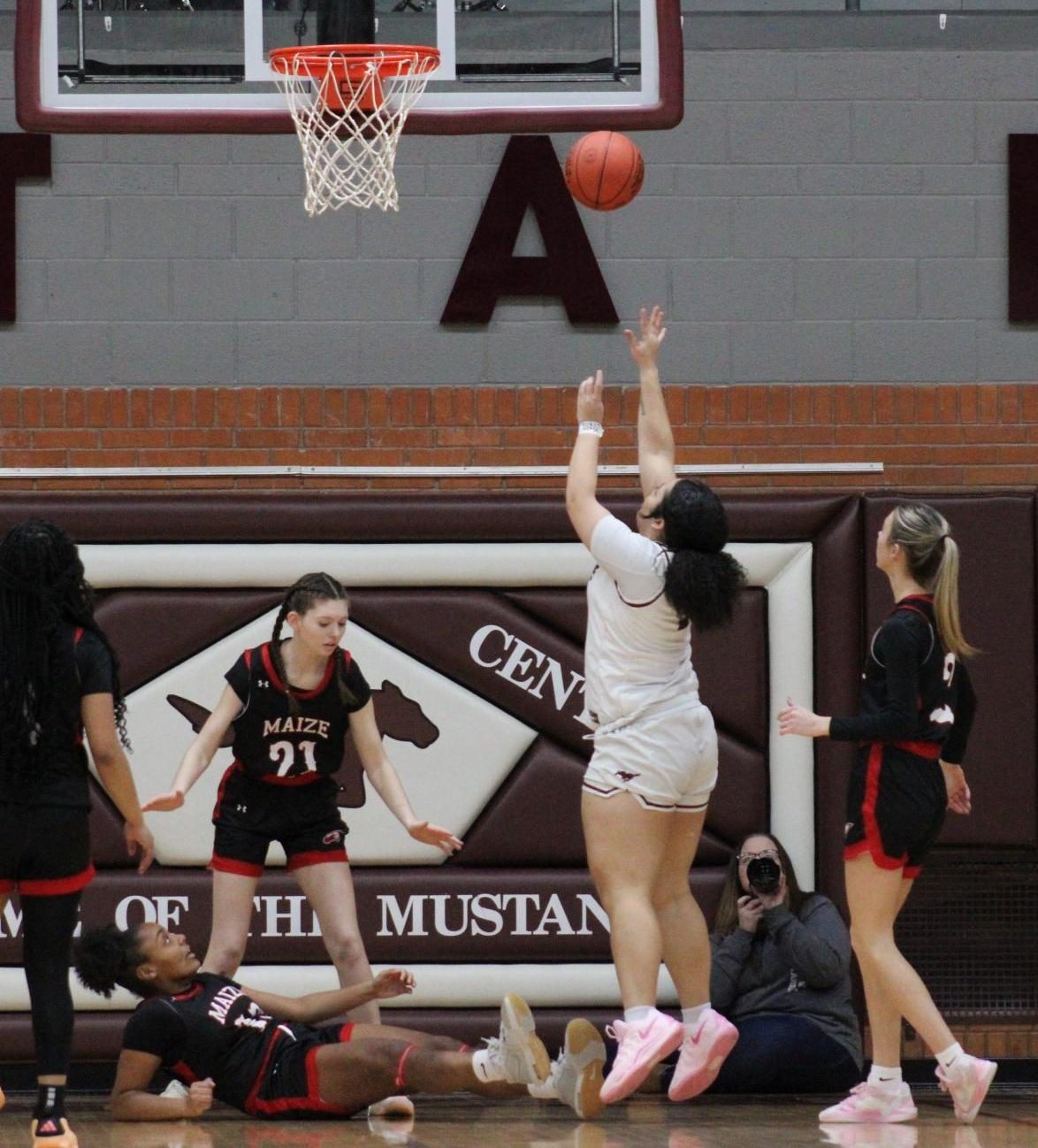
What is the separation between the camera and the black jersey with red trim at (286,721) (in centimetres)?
645

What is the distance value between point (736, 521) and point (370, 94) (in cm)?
238

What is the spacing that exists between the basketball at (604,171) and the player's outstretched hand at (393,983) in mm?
2785

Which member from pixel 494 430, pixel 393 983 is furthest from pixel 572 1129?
pixel 494 430

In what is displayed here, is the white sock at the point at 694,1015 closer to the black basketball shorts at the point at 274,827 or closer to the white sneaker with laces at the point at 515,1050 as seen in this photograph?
the white sneaker with laces at the point at 515,1050

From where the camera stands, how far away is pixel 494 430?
315 inches

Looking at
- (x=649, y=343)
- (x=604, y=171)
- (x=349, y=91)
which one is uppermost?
(x=349, y=91)

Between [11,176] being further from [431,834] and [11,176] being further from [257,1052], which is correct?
[257,1052]

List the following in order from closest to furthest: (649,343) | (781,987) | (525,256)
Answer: (649,343) < (781,987) < (525,256)

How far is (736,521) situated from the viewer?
25.7 feet

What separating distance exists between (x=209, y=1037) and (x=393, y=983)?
0.61m

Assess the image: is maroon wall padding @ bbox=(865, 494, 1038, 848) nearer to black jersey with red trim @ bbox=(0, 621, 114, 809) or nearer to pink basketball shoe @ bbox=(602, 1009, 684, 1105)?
pink basketball shoe @ bbox=(602, 1009, 684, 1105)

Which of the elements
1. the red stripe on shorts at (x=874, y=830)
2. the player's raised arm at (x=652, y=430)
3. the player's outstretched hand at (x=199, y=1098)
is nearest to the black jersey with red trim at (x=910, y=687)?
the red stripe on shorts at (x=874, y=830)

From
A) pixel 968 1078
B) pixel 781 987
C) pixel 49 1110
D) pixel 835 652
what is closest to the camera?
pixel 49 1110

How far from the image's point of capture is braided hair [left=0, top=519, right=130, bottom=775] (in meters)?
5.27
